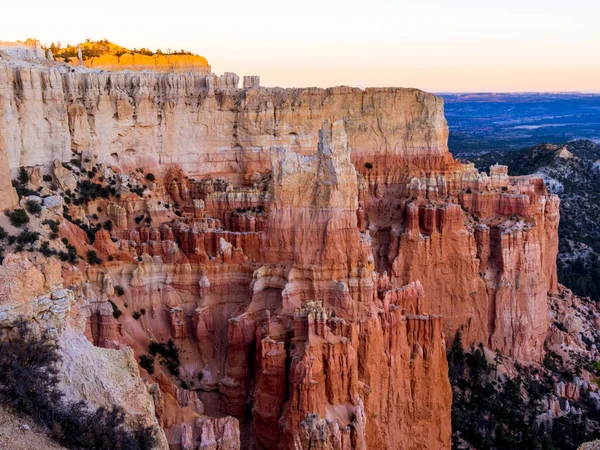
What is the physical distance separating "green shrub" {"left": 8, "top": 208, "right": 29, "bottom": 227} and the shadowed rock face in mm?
2188

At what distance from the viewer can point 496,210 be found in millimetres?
46156

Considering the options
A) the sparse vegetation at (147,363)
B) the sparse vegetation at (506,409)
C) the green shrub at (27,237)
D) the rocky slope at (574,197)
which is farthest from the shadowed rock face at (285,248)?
the rocky slope at (574,197)

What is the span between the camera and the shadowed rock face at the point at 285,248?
2602 cm

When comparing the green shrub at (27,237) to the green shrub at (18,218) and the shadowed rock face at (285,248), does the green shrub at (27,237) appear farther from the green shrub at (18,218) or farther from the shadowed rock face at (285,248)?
the shadowed rock face at (285,248)

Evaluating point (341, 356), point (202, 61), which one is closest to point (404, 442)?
point (341, 356)

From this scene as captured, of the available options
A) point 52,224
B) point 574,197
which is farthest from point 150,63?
point 574,197

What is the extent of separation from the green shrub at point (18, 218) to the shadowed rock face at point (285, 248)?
219 centimetres

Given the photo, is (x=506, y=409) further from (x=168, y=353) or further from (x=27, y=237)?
(x=27, y=237)

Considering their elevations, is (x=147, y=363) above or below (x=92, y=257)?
below

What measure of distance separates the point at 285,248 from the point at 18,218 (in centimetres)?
1065

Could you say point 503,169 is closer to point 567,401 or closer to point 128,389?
point 567,401

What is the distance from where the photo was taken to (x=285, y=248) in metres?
30.0

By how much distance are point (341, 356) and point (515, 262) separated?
23.2 metres

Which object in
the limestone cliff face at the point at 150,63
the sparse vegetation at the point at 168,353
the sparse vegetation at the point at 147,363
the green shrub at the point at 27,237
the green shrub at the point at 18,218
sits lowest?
the sparse vegetation at the point at 168,353
